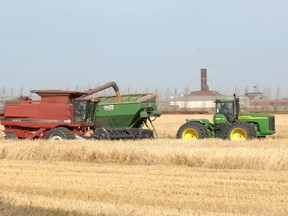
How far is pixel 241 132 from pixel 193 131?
172cm

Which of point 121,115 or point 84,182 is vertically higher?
point 121,115

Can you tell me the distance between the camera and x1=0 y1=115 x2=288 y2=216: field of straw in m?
7.15

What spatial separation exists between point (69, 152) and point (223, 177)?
473 cm

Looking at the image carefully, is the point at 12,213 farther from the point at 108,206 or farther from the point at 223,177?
the point at 223,177

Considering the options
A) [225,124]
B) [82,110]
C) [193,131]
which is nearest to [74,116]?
[82,110]

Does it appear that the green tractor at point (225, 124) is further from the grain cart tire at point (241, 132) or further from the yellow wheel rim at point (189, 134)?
the grain cart tire at point (241, 132)

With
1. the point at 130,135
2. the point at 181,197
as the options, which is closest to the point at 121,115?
the point at 130,135

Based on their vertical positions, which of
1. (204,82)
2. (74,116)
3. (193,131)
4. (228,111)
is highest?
(204,82)

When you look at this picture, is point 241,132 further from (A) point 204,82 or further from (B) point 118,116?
(A) point 204,82

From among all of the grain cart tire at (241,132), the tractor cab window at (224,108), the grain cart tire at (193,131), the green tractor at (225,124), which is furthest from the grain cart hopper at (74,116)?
the grain cart tire at (241,132)

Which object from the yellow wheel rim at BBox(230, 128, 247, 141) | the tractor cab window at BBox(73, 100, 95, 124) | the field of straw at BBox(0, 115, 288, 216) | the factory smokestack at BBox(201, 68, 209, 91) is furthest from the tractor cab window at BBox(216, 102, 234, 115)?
the factory smokestack at BBox(201, 68, 209, 91)

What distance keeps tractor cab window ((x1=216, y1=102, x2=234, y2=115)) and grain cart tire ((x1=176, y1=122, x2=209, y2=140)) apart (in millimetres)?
928

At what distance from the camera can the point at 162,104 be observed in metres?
61.5

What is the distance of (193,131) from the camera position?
658 inches
